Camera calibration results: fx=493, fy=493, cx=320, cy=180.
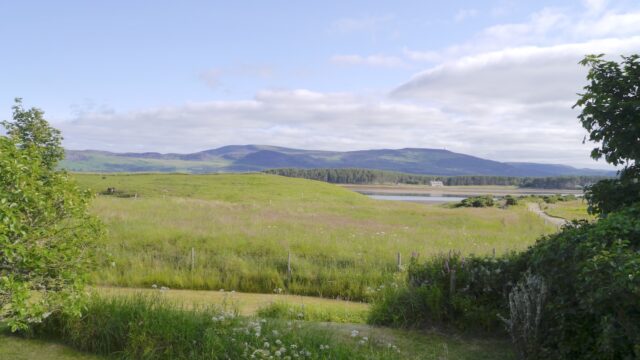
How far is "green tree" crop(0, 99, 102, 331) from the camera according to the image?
7.66 m

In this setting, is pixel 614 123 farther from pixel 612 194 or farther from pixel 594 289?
pixel 594 289

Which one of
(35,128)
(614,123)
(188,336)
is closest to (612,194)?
(614,123)

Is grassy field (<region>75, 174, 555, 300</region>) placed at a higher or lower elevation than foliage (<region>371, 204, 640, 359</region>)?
lower

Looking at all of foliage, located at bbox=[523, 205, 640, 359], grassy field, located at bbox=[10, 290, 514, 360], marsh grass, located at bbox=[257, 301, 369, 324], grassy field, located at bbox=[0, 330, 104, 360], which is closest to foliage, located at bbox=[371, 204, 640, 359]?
foliage, located at bbox=[523, 205, 640, 359]

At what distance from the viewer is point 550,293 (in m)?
8.08

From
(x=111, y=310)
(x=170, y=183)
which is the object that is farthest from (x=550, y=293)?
(x=170, y=183)

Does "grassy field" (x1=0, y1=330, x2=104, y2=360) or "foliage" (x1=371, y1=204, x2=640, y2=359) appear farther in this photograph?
"grassy field" (x1=0, y1=330, x2=104, y2=360)

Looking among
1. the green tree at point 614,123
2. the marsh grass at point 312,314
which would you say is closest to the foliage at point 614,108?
the green tree at point 614,123

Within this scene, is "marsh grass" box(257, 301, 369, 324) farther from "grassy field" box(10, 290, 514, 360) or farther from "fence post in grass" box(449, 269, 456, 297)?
"fence post in grass" box(449, 269, 456, 297)

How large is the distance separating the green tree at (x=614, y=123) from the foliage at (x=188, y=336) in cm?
560

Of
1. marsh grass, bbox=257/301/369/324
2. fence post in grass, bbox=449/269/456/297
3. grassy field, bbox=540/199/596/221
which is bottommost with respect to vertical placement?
grassy field, bbox=540/199/596/221

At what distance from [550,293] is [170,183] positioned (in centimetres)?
8879

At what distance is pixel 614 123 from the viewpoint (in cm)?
1015

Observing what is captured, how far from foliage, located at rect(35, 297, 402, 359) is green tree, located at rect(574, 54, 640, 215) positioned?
5.60 meters
